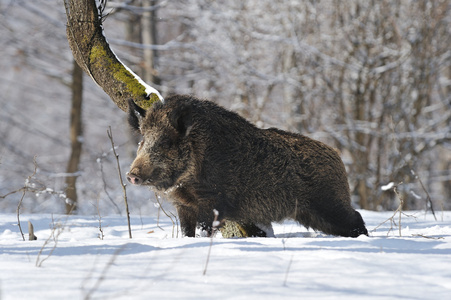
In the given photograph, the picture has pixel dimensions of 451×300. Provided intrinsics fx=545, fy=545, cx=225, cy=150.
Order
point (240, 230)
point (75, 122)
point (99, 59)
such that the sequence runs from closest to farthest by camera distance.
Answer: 1. point (240, 230)
2. point (99, 59)
3. point (75, 122)

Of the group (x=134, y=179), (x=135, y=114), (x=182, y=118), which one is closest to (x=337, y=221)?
(x=182, y=118)

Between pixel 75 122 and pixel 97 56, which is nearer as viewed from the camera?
pixel 97 56

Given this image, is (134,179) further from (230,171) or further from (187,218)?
(230,171)

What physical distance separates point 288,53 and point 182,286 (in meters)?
11.9

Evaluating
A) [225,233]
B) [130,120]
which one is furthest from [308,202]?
[130,120]

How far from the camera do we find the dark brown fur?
14.2 ft

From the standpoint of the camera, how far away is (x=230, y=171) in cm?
436

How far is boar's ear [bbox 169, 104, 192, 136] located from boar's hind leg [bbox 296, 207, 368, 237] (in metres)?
1.19

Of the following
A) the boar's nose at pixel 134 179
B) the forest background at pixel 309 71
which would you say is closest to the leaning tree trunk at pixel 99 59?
the boar's nose at pixel 134 179

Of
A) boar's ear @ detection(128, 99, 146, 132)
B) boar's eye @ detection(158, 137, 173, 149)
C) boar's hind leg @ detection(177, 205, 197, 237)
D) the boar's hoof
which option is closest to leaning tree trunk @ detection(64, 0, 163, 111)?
boar's ear @ detection(128, 99, 146, 132)

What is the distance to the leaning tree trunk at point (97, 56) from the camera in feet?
16.7

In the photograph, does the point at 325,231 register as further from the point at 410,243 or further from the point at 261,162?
the point at 410,243

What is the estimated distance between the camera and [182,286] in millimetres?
2318

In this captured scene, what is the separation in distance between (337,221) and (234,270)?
2102 millimetres
